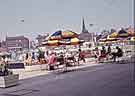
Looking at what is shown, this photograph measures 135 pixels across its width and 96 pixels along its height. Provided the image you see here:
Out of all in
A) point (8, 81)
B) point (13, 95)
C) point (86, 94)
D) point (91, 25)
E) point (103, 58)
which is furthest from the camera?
point (91, 25)

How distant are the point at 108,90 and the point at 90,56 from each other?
23.4 meters

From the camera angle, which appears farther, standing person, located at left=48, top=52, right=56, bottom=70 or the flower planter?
standing person, located at left=48, top=52, right=56, bottom=70

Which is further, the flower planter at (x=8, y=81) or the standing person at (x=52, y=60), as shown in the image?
the standing person at (x=52, y=60)

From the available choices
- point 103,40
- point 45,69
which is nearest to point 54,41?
point 45,69

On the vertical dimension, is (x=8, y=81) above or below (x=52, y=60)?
below

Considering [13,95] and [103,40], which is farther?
[103,40]

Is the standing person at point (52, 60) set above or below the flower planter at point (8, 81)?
above

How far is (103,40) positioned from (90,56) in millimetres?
2616

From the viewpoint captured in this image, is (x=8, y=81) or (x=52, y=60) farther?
(x=52, y=60)

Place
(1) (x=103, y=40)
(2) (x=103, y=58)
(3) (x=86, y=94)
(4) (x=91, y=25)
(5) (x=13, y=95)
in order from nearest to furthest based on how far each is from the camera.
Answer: (3) (x=86, y=94) < (5) (x=13, y=95) < (2) (x=103, y=58) < (1) (x=103, y=40) < (4) (x=91, y=25)

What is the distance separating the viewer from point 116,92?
10031 mm

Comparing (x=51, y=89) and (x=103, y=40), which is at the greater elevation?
(x=103, y=40)

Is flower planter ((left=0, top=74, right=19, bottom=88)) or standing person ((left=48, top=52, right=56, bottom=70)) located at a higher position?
standing person ((left=48, top=52, right=56, bottom=70))

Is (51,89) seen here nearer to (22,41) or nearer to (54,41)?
(54,41)
